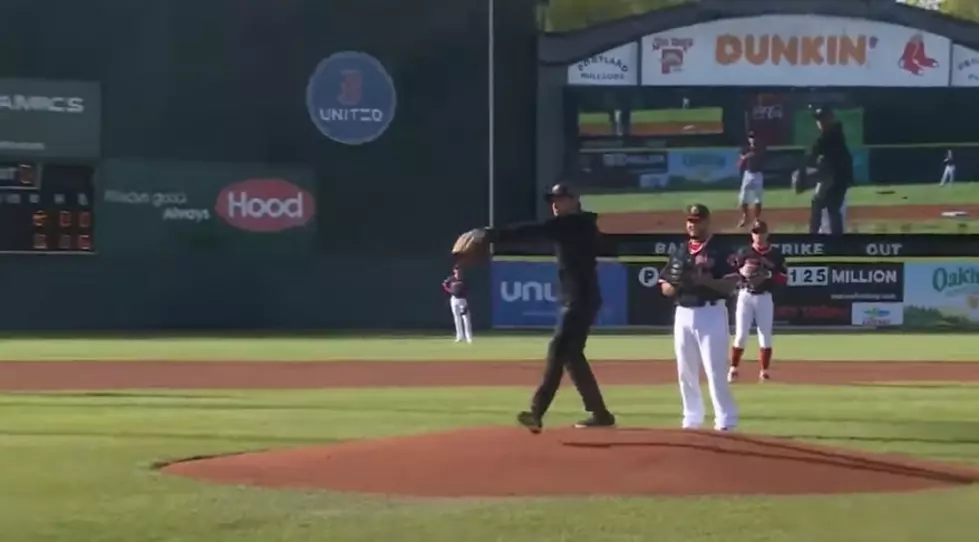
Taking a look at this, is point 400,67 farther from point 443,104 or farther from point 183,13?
point 183,13

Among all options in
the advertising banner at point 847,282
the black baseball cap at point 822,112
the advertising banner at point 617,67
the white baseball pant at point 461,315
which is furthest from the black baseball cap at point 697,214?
the advertising banner at point 847,282

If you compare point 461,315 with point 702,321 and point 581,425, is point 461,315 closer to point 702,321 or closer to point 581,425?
point 702,321

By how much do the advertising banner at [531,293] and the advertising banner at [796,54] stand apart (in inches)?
207

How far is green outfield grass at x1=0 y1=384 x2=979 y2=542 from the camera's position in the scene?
7.27 meters

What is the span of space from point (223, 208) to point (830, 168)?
44.7 ft

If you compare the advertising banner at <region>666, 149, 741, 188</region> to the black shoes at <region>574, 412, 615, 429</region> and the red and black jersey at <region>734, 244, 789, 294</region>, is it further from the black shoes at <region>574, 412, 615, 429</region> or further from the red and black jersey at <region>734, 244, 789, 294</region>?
the black shoes at <region>574, 412, 615, 429</region>

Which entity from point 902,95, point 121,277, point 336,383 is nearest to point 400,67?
point 121,277

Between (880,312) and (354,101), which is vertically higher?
(354,101)

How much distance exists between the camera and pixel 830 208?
32.3 metres

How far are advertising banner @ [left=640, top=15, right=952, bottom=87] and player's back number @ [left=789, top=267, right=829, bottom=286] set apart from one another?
4.70 meters

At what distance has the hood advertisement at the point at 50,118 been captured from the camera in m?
32.3

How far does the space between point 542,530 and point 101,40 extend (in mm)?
28303

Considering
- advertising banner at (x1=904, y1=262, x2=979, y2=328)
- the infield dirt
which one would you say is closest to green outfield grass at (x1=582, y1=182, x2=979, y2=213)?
advertising banner at (x1=904, y1=262, x2=979, y2=328)

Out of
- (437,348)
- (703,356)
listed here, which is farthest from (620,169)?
(703,356)
